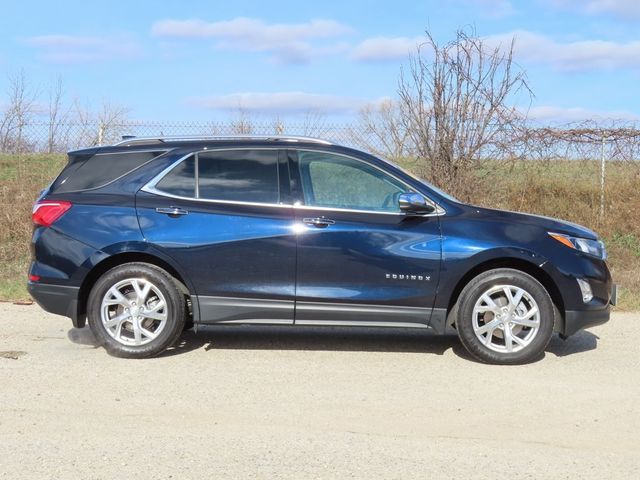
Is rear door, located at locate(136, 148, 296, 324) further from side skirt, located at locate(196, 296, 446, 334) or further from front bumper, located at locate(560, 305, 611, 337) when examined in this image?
front bumper, located at locate(560, 305, 611, 337)

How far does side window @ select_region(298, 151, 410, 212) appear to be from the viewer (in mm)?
6895

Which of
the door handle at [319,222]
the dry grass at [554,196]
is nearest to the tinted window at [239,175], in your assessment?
the door handle at [319,222]

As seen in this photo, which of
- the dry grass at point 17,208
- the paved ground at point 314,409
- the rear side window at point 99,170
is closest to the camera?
the paved ground at point 314,409

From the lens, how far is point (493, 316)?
6.78 m

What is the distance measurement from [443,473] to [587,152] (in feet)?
37.3

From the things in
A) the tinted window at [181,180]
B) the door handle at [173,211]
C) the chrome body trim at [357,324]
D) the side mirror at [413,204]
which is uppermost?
the tinted window at [181,180]

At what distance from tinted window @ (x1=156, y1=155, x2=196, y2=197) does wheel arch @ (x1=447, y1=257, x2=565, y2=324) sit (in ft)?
7.56

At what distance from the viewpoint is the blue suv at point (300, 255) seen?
6742 millimetres

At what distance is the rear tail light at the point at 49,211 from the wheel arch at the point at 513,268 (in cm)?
326

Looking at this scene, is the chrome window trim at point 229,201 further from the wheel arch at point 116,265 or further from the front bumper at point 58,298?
the front bumper at point 58,298

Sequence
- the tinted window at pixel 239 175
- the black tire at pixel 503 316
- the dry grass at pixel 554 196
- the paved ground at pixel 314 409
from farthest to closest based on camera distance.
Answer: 1. the dry grass at pixel 554 196
2. the tinted window at pixel 239 175
3. the black tire at pixel 503 316
4. the paved ground at pixel 314 409

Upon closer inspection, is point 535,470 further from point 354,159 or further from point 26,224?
point 26,224

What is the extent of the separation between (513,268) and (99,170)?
3.55 meters

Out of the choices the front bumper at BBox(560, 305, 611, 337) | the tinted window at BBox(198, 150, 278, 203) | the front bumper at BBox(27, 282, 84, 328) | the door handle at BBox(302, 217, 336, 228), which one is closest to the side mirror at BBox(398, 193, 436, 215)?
the door handle at BBox(302, 217, 336, 228)
